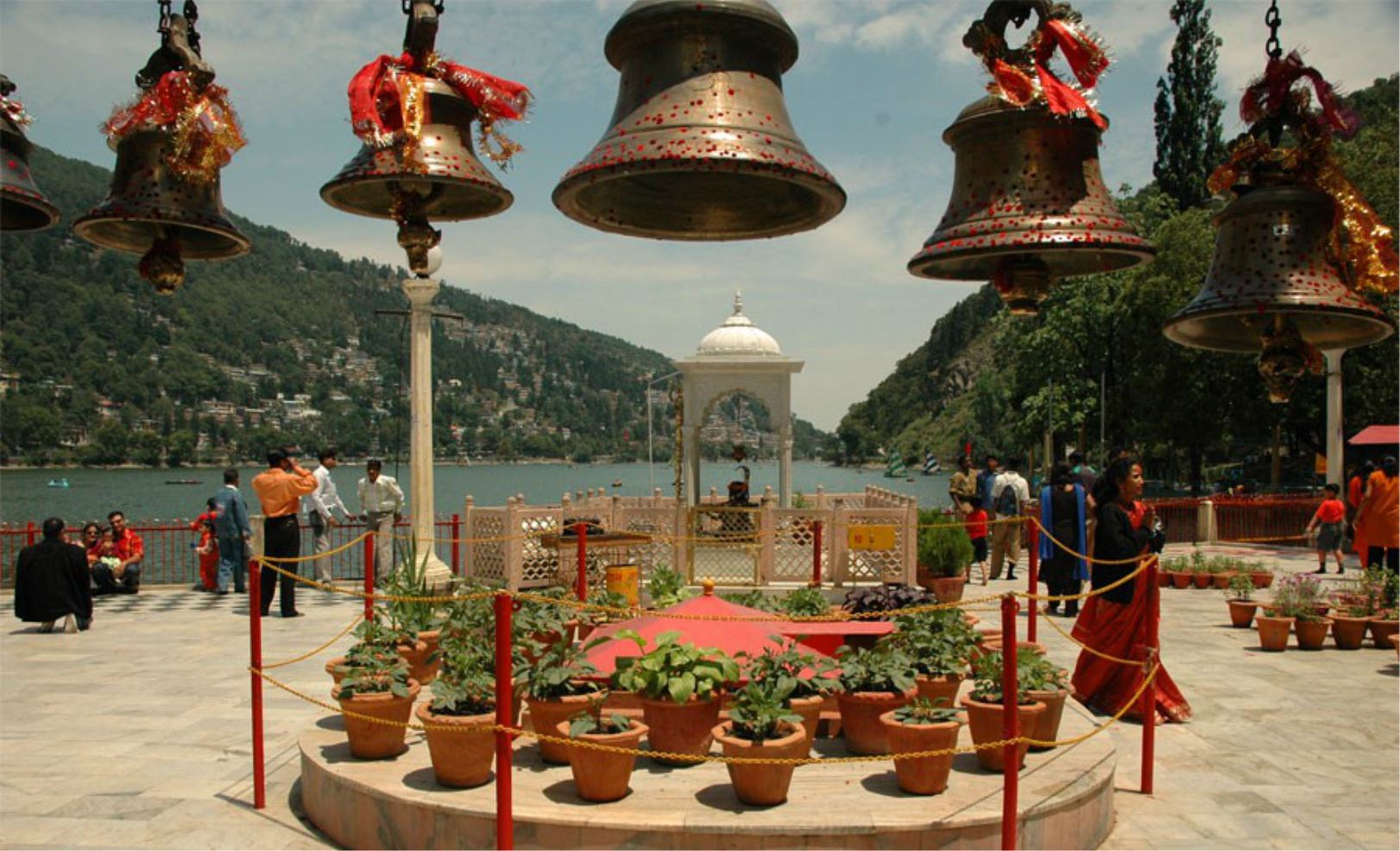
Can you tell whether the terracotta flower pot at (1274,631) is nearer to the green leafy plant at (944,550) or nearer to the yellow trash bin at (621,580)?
the green leafy plant at (944,550)

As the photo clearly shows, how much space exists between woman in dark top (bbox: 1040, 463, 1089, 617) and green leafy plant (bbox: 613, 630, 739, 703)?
787 cm

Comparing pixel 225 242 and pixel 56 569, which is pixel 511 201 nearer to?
pixel 225 242

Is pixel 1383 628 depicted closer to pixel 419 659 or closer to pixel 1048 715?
pixel 1048 715

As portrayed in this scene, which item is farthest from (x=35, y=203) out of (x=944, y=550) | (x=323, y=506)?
(x=944, y=550)

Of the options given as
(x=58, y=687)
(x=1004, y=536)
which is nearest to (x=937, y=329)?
(x=1004, y=536)

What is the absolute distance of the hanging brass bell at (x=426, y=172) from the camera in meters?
5.16

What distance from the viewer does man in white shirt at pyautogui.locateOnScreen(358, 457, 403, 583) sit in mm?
15711

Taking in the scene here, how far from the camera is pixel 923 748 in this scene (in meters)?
5.47

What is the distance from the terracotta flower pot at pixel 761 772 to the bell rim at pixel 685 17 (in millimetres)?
3052

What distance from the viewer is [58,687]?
9.27 metres

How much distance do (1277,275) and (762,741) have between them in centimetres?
351

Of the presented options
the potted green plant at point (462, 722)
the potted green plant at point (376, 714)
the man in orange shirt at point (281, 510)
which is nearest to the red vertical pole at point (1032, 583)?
the potted green plant at point (462, 722)

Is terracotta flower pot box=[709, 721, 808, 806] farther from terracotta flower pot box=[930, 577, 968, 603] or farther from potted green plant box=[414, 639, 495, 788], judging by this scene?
terracotta flower pot box=[930, 577, 968, 603]

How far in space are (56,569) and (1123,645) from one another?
11065mm
